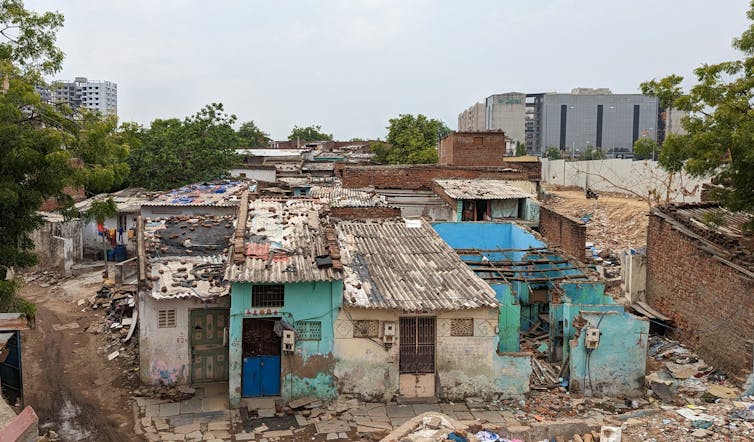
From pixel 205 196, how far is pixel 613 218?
2029 cm

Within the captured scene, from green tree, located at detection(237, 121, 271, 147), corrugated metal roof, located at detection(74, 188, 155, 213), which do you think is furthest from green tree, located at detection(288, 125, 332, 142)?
corrugated metal roof, located at detection(74, 188, 155, 213)

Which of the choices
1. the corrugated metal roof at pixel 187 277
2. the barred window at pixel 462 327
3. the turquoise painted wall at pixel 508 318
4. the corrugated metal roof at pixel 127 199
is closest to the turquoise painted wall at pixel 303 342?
the corrugated metal roof at pixel 187 277

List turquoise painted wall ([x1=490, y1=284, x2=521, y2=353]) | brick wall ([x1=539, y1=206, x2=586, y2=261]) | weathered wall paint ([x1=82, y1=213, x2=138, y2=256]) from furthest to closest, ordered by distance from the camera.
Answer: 1. weathered wall paint ([x1=82, y1=213, x2=138, y2=256])
2. brick wall ([x1=539, y1=206, x2=586, y2=261])
3. turquoise painted wall ([x1=490, y1=284, x2=521, y2=353])

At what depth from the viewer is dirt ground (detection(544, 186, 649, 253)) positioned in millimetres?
26438

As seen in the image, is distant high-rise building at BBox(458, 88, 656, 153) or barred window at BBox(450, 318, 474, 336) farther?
distant high-rise building at BBox(458, 88, 656, 153)

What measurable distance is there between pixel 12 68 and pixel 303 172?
92.5ft

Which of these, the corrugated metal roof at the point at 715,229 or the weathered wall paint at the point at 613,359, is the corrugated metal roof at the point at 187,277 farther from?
the corrugated metal roof at the point at 715,229

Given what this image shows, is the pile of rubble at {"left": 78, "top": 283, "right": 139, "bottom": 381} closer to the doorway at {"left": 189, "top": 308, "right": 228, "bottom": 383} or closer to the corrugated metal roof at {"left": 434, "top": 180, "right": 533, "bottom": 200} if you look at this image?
the doorway at {"left": 189, "top": 308, "right": 228, "bottom": 383}

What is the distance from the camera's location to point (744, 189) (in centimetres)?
1296

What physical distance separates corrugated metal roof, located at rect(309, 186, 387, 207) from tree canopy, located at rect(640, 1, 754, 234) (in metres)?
10.1

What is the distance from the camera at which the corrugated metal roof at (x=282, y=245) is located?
11305 millimetres

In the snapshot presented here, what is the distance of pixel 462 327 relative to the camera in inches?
470

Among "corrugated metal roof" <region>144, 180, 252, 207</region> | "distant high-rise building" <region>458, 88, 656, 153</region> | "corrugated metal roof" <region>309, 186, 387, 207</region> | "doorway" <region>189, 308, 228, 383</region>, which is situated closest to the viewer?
"doorway" <region>189, 308, 228, 383</region>

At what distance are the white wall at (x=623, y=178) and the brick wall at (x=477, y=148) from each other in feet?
19.1
